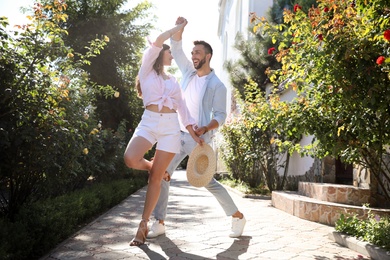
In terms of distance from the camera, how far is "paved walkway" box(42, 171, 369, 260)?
3.68 m

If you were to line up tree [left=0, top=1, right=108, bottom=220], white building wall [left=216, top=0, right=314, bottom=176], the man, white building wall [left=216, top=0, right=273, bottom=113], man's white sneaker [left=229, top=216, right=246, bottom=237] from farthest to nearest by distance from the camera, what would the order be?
white building wall [left=216, top=0, right=273, bottom=113]
white building wall [left=216, top=0, right=314, bottom=176]
man's white sneaker [left=229, top=216, right=246, bottom=237]
the man
tree [left=0, top=1, right=108, bottom=220]

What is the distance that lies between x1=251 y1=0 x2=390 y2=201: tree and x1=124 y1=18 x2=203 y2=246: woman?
4.91ft

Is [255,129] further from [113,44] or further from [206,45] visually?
[113,44]

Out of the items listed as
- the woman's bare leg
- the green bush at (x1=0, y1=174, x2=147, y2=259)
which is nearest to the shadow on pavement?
the woman's bare leg

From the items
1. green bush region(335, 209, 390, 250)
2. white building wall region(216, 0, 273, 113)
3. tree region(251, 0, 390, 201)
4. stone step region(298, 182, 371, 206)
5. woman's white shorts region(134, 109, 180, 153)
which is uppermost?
white building wall region(216, 0, 273, 113)

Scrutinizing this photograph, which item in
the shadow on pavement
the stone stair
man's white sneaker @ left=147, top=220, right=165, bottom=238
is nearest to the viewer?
the shadow on pavement

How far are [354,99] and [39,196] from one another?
151 inches

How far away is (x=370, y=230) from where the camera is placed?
4.32 meters

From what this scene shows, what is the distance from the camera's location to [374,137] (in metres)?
4.89

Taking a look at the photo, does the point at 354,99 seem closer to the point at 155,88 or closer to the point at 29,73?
the point at 155,88

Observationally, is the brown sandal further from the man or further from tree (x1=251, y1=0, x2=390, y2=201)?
tree (x1=251, y1=0, x2=390, y2=201)

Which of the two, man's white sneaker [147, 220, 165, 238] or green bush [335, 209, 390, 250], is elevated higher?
green bush [335, 209, 390, 250]

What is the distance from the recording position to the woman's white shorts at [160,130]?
3914mm

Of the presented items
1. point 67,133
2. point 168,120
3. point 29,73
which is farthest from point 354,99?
point 29,73
